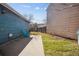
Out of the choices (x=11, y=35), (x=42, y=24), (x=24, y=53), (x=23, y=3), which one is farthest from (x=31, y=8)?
(x=24, y=53)

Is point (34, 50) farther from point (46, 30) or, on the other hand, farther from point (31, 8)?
point (31, 8)

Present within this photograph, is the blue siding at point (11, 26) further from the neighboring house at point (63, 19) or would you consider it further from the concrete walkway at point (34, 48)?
the neighboring house at point (63, 19)

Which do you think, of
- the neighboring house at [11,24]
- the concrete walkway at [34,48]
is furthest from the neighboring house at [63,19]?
the neighboring house at [11,24]

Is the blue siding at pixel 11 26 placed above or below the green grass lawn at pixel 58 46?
above

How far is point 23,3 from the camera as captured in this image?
274cm

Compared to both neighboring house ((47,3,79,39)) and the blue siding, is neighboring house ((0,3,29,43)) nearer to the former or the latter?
the blue siding

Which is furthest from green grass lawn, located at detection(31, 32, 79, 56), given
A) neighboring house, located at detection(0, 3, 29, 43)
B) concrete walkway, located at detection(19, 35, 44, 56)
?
neighboring house, located at detection(0, 3, 29, 43)

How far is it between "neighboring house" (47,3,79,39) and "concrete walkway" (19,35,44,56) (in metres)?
0.25

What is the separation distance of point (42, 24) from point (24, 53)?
1.82ft

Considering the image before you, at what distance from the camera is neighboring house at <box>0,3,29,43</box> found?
270cm

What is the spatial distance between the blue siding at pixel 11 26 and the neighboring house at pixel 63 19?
43 cm

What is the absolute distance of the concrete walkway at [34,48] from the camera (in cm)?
274

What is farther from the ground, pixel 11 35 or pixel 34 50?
pixel 11 35

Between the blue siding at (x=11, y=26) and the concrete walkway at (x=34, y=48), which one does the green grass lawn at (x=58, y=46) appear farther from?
the blue siding at (x=11, y=26)
